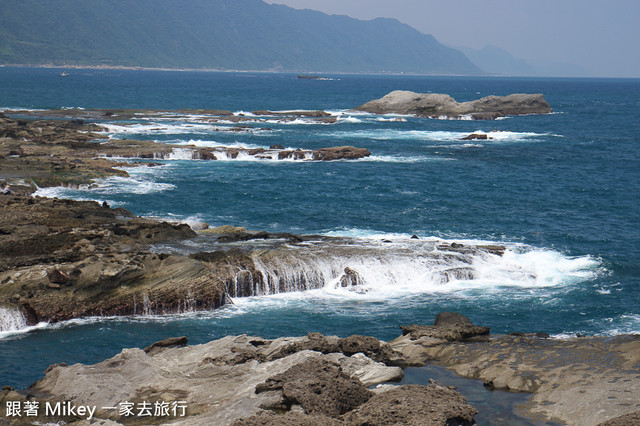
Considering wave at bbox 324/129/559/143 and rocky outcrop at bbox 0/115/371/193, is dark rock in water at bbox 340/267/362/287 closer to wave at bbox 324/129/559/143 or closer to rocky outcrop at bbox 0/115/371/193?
rocky outcrop at bbox 0/115/371/193

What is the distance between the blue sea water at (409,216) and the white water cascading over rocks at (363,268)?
20cm

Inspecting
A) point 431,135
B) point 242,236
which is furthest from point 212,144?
point 242,236

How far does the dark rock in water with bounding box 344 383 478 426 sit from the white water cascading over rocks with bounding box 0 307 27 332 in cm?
1502

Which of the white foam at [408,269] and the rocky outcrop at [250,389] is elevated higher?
the rocky outcrop at [250,389]

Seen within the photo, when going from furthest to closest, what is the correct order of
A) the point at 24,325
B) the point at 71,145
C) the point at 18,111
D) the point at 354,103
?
the point at 354,103
the point at 18,111
the point at 71,145
the point at 24,325

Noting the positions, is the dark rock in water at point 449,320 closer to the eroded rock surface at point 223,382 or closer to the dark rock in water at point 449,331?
the dark rock in water at point 449,331

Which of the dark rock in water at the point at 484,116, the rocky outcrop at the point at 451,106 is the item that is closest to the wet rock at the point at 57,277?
the rocky outcrop at the point at 451,106

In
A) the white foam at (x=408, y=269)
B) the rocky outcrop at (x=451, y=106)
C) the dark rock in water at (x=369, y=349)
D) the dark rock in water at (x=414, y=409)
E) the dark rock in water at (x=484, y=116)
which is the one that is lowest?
the white foam at (x=408, y=269)

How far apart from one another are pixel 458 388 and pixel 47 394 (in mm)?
10612

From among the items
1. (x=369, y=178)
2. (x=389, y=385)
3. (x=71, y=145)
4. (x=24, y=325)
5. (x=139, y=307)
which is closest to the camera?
(x=389, y=385)

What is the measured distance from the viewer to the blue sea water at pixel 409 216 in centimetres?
2514

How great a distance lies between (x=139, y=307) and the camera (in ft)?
85.3

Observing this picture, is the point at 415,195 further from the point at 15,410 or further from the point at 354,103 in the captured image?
the point at 354,103

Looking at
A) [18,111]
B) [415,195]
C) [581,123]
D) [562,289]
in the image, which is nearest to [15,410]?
[562,289]
